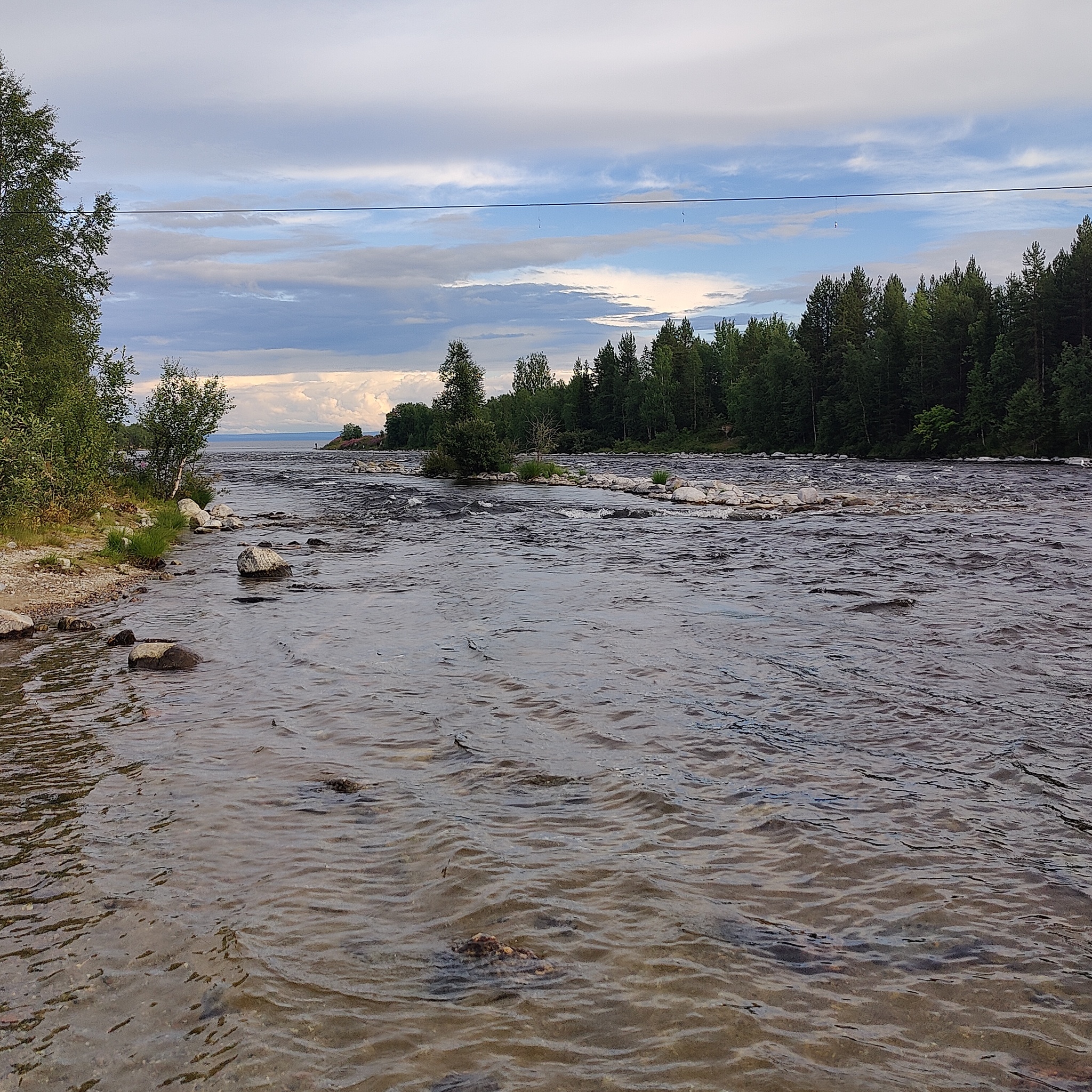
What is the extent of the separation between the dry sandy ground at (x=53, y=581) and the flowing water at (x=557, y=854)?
8.24ft

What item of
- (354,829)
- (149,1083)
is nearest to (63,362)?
(354,829)

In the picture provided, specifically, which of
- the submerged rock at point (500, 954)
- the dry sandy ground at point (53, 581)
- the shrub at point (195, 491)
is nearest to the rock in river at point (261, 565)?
the dry sandy ground at point (53, 581)

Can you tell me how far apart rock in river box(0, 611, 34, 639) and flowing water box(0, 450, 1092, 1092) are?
3.03 ft

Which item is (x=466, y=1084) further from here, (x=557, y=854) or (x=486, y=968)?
(x=557, y=854)

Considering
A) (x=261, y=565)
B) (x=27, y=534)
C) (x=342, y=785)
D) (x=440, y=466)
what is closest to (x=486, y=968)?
(x=342, y=785)

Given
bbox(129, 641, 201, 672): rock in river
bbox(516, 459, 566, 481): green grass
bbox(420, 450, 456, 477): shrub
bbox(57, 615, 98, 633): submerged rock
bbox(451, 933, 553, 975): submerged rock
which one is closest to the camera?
bbox(451, 933, 553, 975): submerged rock

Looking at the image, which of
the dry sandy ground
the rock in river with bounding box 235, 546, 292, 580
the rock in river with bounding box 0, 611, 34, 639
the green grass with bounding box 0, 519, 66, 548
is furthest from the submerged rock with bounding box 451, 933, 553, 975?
the green grass with bounding box 0, 519, 66, 548

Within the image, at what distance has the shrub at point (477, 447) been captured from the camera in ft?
197

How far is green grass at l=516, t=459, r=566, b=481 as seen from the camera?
55.1m

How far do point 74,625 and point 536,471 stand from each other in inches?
1697

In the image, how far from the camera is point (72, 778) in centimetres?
708

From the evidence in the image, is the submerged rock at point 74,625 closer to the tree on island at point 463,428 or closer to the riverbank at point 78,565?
the riverbank at point 78,565

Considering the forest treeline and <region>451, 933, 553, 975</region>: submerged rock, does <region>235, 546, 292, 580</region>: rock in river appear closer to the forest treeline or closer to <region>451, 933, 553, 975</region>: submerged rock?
the forest treeline

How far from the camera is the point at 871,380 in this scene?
3332 inches
